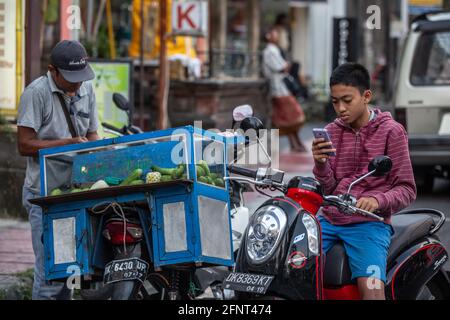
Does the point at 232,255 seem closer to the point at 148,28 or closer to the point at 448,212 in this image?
the point at 448,212

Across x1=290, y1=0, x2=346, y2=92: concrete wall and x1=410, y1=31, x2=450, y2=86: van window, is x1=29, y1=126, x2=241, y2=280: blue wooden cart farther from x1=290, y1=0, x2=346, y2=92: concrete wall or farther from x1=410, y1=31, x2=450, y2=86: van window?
x1=290, y1=0, x2=346, y2=92: concrete wall

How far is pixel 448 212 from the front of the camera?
1048 cm

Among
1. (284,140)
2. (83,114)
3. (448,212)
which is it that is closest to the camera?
(83,114)

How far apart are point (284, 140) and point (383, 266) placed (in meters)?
14.5

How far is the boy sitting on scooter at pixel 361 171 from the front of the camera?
4941 mm

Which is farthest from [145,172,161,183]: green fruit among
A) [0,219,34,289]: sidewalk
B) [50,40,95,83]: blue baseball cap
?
[0,219,34,289]: sidewalk

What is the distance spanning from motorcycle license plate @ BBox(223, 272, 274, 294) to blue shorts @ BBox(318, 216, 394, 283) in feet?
1.68

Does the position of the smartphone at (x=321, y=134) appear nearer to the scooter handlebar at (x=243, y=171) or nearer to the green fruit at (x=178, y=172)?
the scooter handlebar at (x=243, y=171)

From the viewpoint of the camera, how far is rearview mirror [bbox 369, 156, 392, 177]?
4742 mm

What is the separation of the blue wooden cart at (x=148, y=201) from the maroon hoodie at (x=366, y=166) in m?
0.60

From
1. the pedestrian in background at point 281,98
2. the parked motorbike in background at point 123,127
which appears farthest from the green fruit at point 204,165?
the pedestrian in background at point 281,98

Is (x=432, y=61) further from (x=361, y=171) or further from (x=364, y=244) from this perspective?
(x=364, y=244)

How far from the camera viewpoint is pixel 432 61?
39.4 feet

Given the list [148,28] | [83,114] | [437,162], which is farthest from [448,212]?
[148,28]
